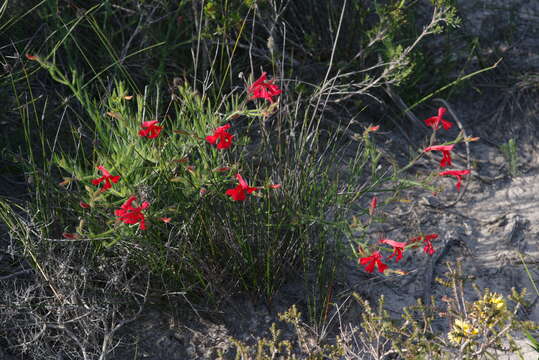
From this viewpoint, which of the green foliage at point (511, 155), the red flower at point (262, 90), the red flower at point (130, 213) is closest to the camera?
the red flower at point (130, 213)

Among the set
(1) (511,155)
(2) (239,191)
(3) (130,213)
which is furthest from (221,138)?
(1) (511,155)

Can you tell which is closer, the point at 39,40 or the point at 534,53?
the point at 39,40

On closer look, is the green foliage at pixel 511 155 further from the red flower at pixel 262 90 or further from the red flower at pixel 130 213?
the red flower at pixel 130 213

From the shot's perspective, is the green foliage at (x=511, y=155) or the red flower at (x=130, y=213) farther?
the green foliage at (x=511, y=155)

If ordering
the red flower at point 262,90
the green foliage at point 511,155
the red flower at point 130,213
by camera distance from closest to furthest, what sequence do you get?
the red flower at point 130,213 → the red flower at point 262,90 → the green foliage at point 511,155

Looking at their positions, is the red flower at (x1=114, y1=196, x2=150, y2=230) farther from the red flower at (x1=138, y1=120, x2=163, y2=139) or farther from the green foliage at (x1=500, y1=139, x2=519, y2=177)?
the green foliage at (x1=500, y1=139, x2=519, y2=177)

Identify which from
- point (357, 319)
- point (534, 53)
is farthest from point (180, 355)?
point (534, 53)

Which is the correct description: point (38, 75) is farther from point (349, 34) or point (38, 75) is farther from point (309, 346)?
point (309, 346)

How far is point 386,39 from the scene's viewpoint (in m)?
3.09

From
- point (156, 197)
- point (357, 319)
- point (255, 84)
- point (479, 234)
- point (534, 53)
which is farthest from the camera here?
point (534, 53)

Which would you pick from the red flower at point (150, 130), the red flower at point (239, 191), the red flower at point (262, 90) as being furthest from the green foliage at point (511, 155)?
the red flower at point (150, 130)

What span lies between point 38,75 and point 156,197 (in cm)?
123

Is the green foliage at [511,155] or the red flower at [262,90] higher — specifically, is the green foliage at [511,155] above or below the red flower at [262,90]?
below

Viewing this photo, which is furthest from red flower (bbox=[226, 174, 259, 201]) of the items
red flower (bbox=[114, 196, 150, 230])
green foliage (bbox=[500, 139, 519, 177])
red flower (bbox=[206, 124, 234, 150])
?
green foliage (bbox=[500, 139, 519, 177])
